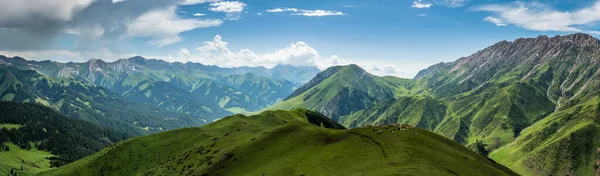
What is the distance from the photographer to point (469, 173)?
10900 cm

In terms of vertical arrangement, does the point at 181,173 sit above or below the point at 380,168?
below

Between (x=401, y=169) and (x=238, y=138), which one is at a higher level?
(x=401, y=169)

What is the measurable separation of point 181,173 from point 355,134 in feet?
234

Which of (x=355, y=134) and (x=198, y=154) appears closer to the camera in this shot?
(x=355, y=134)

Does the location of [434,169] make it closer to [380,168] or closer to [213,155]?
[380,168]

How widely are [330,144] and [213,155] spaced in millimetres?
53996

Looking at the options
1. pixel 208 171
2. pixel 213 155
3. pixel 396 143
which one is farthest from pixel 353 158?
pixel 213 155

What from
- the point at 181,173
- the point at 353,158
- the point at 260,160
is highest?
the point at 353,158

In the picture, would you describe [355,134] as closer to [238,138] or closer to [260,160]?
[260,160]

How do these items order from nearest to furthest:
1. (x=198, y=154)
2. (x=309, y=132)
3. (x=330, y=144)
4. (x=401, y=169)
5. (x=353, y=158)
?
1. (x=401, y=169)
2. (x=353, y=158)
3. (x=330, y=144)
4. (x=309, y=132)
5. (x=198, y=154)

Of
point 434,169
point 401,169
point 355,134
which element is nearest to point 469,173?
point 434,169

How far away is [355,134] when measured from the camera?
139 meters

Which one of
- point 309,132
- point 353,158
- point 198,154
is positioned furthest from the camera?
point 198,154

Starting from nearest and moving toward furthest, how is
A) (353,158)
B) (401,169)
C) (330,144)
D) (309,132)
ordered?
1. (401,169)
2. (353,158)
3. (330,144)
4. (309,132)
